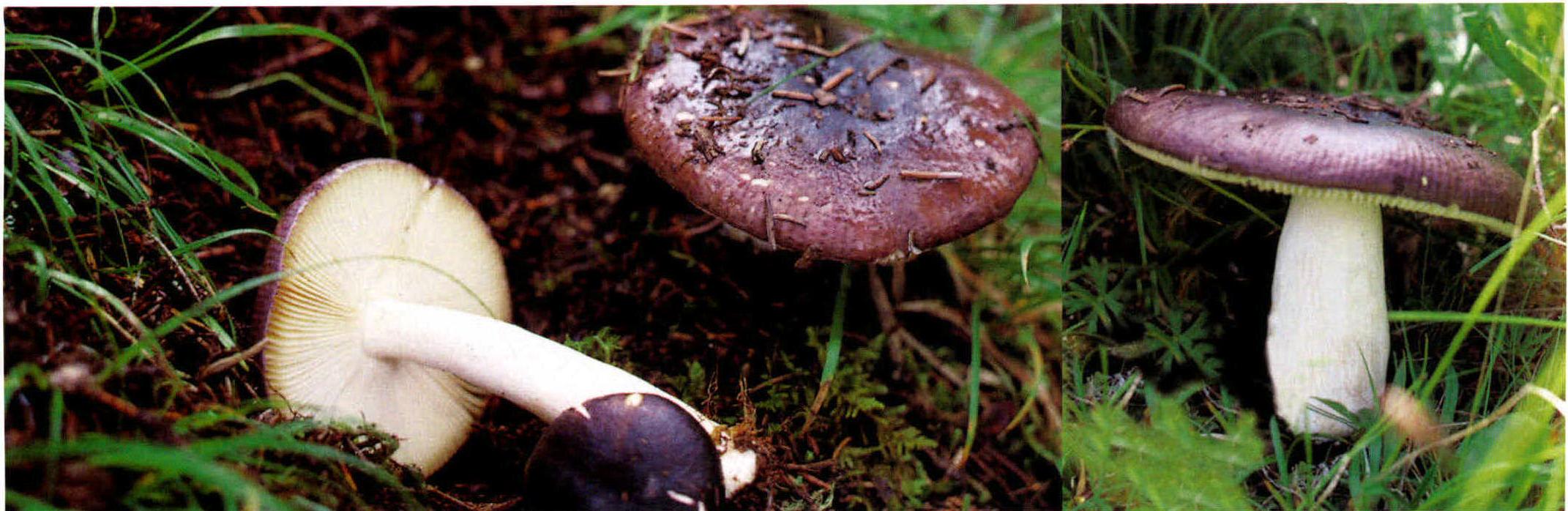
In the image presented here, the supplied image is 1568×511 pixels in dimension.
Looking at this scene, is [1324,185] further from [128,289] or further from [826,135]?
[128,289]

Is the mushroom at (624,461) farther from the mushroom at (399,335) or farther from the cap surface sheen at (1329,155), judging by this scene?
the cap surface sheen at (1329,155)

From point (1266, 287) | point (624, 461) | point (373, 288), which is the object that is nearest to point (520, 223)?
point (373, 288)

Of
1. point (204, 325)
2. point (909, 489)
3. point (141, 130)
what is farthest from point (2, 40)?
point (909, 489)

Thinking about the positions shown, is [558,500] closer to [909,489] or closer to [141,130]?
[909,489]

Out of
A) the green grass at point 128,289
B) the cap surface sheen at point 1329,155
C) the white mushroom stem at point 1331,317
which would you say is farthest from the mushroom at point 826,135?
the green grass at point 128,289

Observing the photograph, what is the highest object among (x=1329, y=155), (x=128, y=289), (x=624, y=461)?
(x=1329, y=155)

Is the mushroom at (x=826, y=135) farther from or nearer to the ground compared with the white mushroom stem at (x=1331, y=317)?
farther from the ground

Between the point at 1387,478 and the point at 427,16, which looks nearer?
the point at 1387,478
